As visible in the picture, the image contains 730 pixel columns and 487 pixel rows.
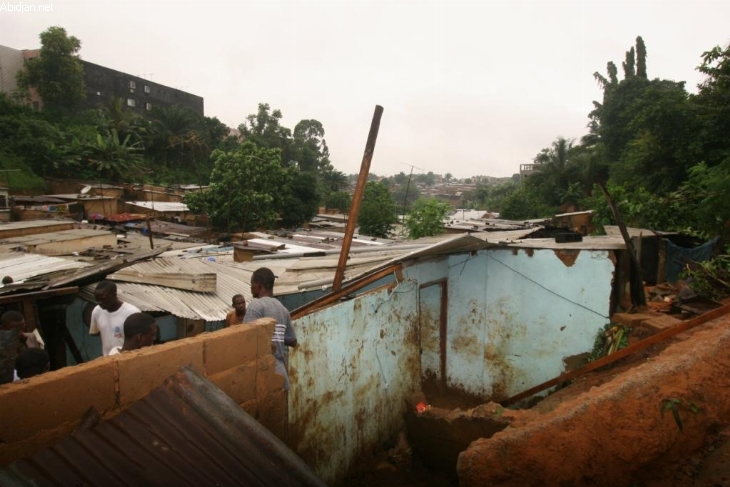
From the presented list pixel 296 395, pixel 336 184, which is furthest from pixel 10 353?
pixel 336 184

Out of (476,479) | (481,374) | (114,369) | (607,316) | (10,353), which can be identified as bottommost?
(481,374)

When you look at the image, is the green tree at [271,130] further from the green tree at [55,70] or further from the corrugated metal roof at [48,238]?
the corrugated metal roof at [48,238]

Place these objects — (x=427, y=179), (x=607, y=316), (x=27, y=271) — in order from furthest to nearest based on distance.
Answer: (x=427, y=179) → (x=607, y=316) → (x=27, y=271)

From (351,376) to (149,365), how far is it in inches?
124

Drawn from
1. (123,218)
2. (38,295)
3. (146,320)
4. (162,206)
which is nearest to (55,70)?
(162,206)

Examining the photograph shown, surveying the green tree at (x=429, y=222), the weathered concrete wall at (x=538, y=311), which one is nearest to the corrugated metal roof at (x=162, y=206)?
the green tree at (x=429, y=222)

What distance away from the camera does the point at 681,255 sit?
876 centimetres

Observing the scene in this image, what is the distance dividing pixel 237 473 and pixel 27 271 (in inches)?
190

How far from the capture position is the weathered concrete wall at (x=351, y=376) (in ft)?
15.5

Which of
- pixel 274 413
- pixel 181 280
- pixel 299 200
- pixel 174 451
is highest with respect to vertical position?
pixel 299 200

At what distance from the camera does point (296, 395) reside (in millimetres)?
4613

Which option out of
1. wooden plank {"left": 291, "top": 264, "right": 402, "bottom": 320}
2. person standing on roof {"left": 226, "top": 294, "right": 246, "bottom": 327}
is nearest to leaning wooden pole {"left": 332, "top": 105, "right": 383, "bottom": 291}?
wooden plank {"left": 291, "top": 264, "right": 402, "bottom": 320}

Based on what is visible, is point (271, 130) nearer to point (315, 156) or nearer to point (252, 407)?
point (315, 156)

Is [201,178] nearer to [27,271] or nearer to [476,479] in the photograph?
[27,271]
